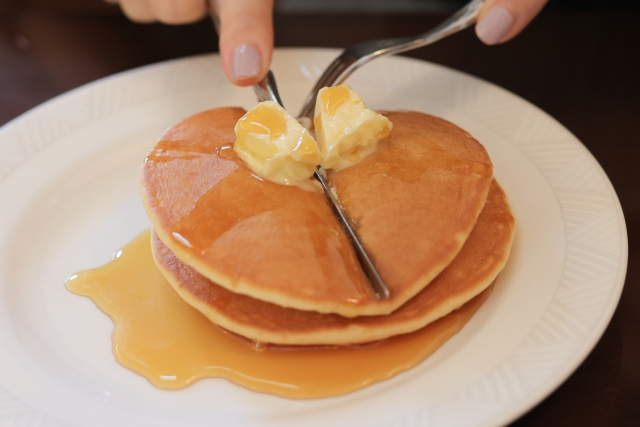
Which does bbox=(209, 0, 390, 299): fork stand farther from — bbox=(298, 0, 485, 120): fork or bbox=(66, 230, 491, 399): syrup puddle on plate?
bbox=(298, 0, 485, 120): fork

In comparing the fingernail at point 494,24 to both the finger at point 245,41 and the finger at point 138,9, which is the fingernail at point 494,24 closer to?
the finger at point 245,41

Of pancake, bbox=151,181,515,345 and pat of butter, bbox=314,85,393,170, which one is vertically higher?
pat of butter, bbox=314,85,393,170

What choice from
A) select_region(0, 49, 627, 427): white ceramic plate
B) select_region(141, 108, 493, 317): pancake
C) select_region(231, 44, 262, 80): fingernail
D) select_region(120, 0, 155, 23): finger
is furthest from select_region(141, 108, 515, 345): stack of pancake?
select_region(120, 0, 155, 23): finger

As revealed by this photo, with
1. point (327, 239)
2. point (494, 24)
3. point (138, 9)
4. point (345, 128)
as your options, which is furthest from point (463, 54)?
point (327, 239)

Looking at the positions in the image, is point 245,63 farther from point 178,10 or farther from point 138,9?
point 138,9

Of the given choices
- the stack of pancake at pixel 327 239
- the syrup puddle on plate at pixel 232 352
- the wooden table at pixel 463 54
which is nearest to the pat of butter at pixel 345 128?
the stack of pancake at pixel 327 239

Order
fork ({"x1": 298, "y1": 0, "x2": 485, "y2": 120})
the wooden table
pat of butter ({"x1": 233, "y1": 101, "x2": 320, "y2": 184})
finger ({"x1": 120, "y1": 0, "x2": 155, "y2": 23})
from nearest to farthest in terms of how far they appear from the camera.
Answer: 1. pat of butter ({"x1": 233, "y1": 101, "x2": 320, "y2": 184})
2. fork ({"x1": 298, "y1": 0, "x2": 485, "y2": 120})
3. the wooden table
4. finger ({"x1": 120, "y1": 0, "x2": 155, "y2": 23})
